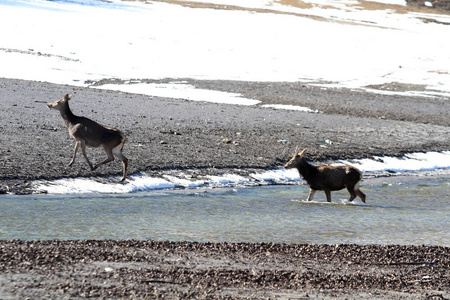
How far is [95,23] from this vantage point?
164ft

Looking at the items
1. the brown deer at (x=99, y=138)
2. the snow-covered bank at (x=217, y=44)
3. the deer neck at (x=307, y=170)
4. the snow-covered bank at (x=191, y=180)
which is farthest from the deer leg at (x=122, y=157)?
the snow-covered bank at (x=217, y=44)

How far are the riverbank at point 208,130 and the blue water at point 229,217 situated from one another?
5.00 ft

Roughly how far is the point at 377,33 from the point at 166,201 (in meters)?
46.2

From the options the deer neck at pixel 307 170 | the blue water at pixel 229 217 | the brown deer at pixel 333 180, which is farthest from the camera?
the deer neck at pixel 307 170

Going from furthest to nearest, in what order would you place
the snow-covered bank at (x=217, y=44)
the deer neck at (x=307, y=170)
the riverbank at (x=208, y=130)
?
the snow-covered bank at (x=217, y=44) < the riverbank at (x=208, y=130) < the deer neck at (x=307, y=170)

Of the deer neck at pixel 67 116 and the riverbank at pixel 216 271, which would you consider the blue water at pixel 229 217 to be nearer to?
the riverbank at pixel 216 271

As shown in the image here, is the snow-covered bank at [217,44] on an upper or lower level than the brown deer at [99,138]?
lower

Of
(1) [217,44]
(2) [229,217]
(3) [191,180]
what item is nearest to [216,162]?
(3) [191,180]

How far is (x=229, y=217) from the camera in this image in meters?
11.8

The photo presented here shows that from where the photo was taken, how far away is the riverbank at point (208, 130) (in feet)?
49.5

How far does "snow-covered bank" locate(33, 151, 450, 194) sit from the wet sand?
33cm

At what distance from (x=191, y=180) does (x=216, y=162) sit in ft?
4.76

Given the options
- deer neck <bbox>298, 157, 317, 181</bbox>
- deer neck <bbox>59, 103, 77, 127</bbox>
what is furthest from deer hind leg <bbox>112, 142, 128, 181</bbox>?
deer neck <bbox>298, 157, 317, 181</bbox>

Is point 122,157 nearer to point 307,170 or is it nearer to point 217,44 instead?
point 307,170
